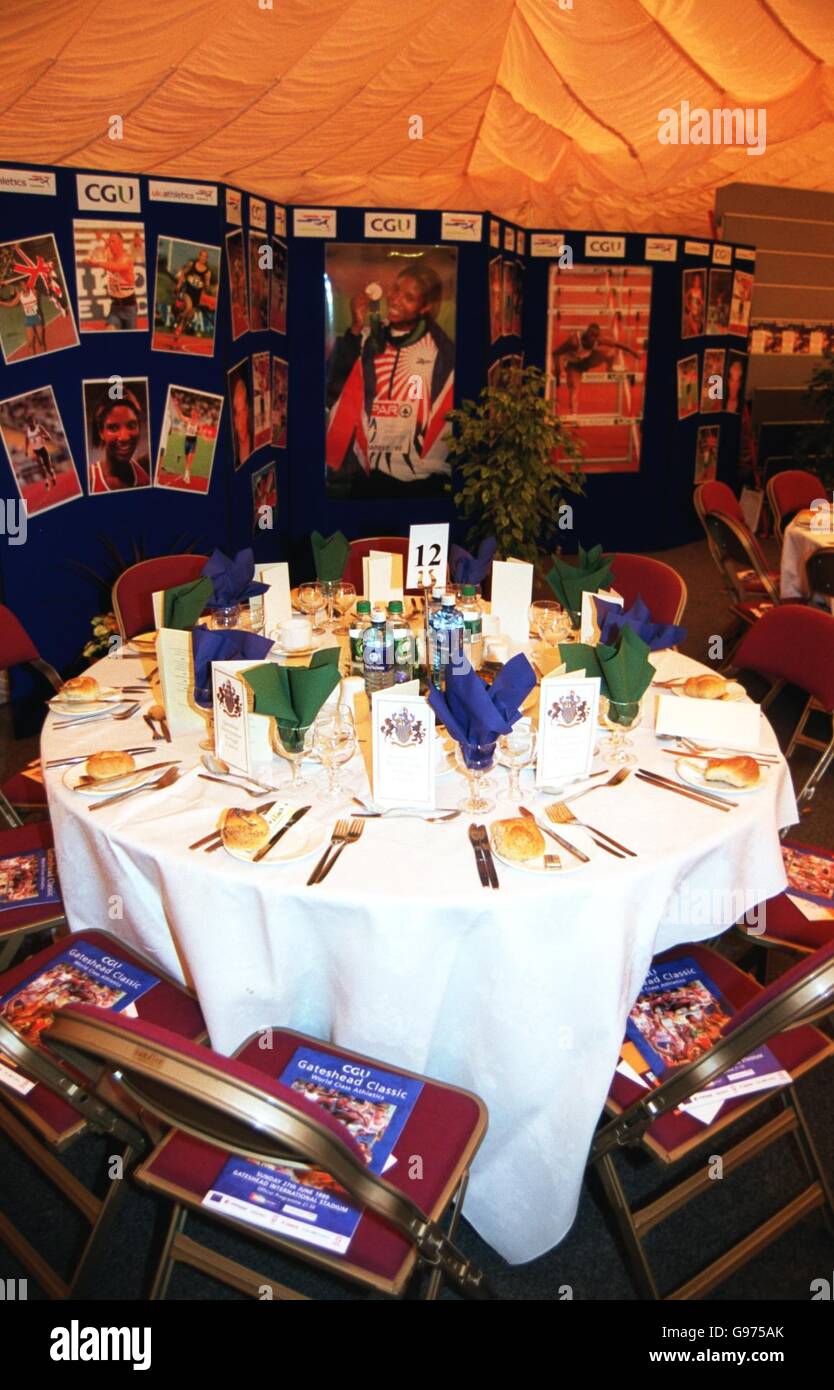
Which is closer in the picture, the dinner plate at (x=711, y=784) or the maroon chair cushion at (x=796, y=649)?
the dinner plate at (x=711, y=784)

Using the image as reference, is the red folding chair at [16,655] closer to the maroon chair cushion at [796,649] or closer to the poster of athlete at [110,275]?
the poster of athlete at [110,275]

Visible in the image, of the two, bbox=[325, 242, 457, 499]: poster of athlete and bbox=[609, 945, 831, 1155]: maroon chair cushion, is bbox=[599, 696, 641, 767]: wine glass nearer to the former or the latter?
bbox=[609, 945, 831, 1155]: maroon chair cushion

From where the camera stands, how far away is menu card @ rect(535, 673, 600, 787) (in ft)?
7.08

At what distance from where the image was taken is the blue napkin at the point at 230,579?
300cm

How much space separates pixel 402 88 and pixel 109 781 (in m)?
5.22

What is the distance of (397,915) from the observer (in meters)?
1.84

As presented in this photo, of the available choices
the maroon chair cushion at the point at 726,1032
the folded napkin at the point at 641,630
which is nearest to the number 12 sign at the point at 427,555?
the folded napkin at the point at 641,630

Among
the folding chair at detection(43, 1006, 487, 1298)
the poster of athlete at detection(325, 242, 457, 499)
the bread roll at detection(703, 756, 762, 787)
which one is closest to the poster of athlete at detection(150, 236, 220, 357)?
the poster of athlete at detection(325, 242, 457, 499)

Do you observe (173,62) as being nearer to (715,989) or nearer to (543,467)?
(543,467)

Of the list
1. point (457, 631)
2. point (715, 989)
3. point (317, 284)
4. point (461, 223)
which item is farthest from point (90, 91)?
point (715, 989)

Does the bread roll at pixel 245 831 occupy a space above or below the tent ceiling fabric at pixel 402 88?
below

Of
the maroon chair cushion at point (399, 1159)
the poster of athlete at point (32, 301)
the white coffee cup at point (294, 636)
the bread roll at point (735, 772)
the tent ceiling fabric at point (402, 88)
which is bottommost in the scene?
the maroon chair cushion at point (399, 1159)

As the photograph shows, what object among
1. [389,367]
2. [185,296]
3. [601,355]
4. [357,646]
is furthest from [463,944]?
[601,355]

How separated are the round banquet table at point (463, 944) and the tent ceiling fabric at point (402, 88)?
3559mm
